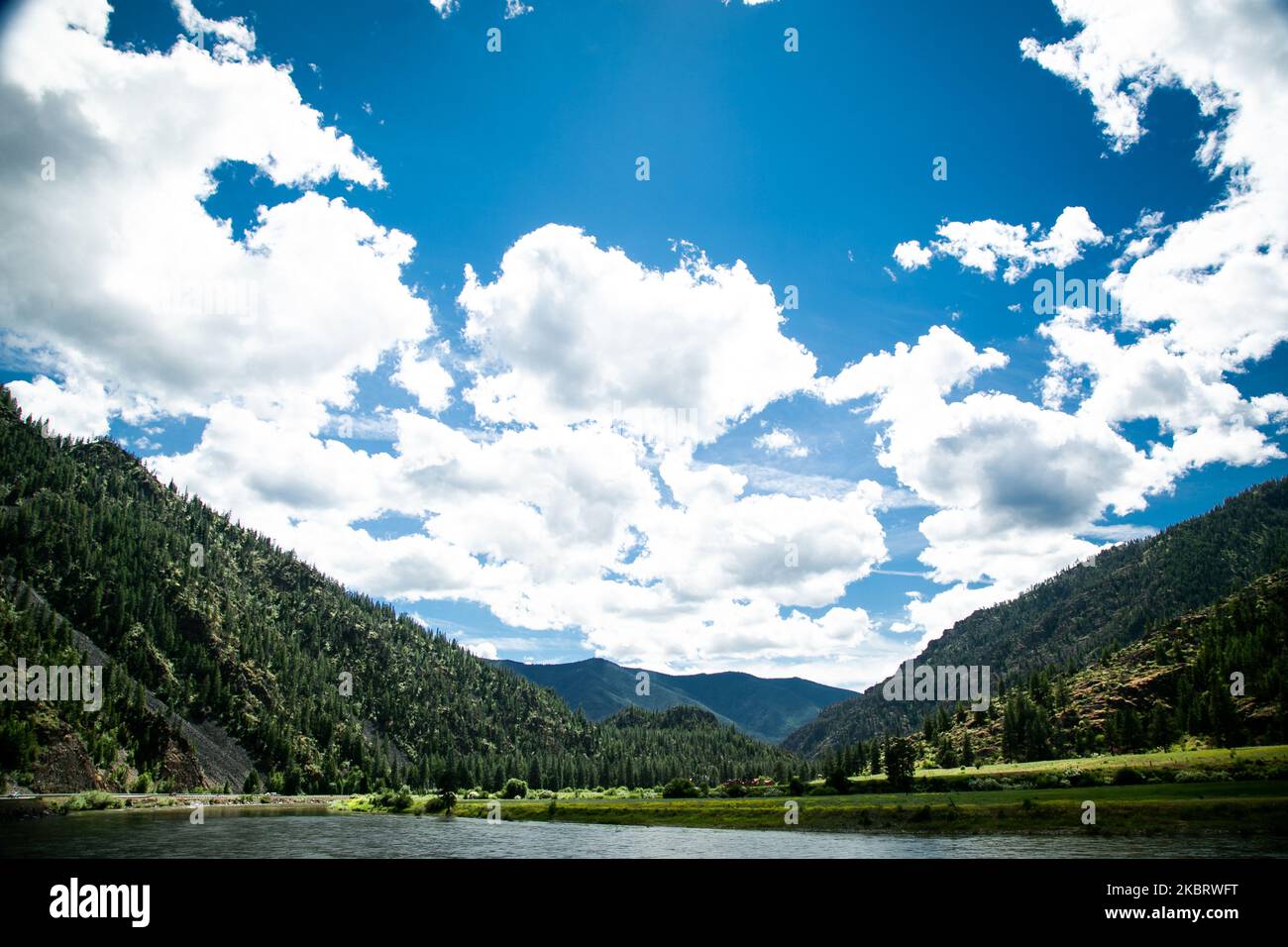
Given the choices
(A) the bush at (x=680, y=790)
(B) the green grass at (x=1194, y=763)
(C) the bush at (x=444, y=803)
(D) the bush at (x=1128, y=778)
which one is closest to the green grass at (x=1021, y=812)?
(D) the bush at (x=1128, y=778)

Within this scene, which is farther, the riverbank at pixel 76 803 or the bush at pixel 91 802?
the bush at pixel 91 802

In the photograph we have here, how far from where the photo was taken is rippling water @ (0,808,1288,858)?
6794cm

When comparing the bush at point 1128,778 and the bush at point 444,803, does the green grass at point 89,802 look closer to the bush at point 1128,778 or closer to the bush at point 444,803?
the bush at point 444,803

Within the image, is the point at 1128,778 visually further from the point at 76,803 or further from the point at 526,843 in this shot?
the point at 76,803

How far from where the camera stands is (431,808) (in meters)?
177

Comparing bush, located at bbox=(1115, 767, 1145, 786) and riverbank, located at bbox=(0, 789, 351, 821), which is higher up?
bush, located at bbox=(1115, 767, 1145, 786)

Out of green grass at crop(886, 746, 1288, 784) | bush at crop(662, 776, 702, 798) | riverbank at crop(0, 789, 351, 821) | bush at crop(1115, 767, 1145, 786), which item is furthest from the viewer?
bush at crop(662, 776, 702, 798)

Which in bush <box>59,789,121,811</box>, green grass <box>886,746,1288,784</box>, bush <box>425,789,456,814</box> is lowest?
bush <box>425,789,456,814</box>

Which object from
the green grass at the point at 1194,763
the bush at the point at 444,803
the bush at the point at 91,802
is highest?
the green grass at the point at 1194,763

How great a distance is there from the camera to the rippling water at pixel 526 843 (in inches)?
2675

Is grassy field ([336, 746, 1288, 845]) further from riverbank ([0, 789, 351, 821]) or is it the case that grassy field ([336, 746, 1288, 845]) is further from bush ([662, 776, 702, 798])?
riverbank ([0, 789, 351, 821])

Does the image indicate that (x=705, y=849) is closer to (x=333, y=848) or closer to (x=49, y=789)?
(x=333, y=848)

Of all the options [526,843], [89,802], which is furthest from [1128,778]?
[89,802]

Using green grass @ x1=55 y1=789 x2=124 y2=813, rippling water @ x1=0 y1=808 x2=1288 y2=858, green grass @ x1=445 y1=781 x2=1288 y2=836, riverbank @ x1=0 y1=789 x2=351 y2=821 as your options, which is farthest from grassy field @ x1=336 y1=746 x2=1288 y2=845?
green grass @ x1=55 y1=789 x2=124 y2=813
